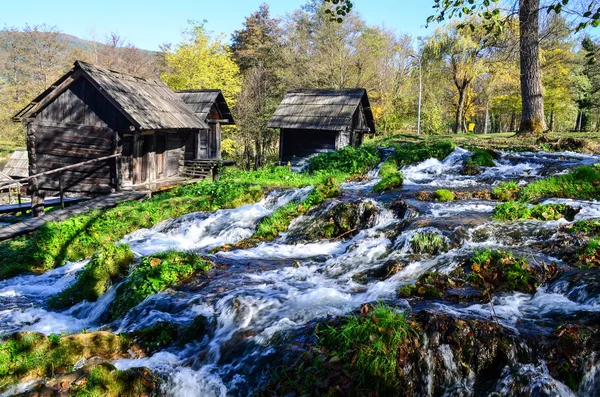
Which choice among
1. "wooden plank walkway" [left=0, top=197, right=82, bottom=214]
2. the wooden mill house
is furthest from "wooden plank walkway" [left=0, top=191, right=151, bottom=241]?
"wooden plank walkway" [left=0, top=197, right=82, bottom=214]

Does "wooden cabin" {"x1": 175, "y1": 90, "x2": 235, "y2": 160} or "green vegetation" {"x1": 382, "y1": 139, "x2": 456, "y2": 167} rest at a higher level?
"wooden cabin" {"x1": 175, "y1": 90, "x2": 235, "y2": 160}

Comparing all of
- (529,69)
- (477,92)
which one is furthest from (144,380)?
(477,92)

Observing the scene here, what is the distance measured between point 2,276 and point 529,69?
1983 centimetres

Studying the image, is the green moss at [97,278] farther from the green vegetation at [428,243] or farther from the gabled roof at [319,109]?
the gabled roof at [319,109]

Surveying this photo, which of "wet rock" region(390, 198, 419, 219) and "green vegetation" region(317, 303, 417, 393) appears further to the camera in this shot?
"wet rock" region(390, 198, 419, 219)

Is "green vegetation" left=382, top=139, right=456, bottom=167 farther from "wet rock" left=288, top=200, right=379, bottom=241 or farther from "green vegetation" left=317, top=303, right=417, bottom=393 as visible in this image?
"green vegetation" left=317, top=303, right=417, bottom=393

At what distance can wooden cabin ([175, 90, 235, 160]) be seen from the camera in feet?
84.0

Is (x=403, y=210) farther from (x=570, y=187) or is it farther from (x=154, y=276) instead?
(x=154, y=276)

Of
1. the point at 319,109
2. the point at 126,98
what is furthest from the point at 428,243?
the point at 319,109

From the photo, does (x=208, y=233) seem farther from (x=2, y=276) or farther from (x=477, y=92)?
(x=477, y=92)

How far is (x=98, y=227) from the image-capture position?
41.5ft

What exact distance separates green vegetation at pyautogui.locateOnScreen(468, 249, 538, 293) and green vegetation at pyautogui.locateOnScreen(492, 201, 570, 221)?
Answer: 2.29 metres

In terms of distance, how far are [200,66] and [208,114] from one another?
12.6 meters

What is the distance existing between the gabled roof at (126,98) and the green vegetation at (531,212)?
12573mm
